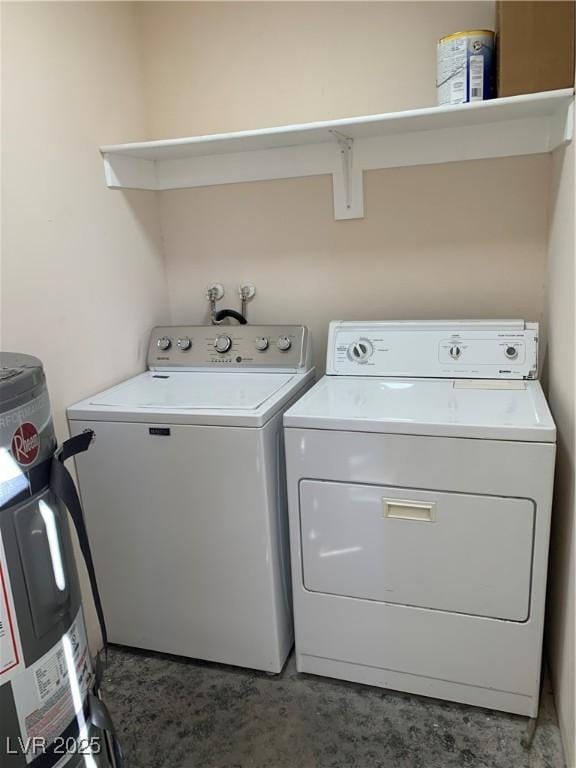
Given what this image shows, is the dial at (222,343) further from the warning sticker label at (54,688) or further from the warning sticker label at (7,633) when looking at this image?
the warning sticker label at (7,633)

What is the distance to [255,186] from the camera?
211cm

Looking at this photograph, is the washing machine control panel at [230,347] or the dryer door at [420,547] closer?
the dryer door at [420,547]

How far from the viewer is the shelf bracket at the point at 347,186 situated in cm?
196

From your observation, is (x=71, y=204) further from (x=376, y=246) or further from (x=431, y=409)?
(x=431, y=409)

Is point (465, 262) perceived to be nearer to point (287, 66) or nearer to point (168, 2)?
point (287, 66)

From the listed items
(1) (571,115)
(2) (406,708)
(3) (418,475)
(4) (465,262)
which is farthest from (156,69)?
(2) (406,708)

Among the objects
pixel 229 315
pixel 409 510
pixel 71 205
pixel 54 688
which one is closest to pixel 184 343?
pixel 229 315

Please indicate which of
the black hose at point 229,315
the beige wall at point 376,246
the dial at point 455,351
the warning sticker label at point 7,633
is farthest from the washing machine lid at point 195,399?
the warning sticker label at point 7,633

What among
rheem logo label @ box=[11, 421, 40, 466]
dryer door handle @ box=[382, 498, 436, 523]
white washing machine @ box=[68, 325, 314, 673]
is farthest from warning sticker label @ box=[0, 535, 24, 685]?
dryer door handle @ box=[382, 498, 436, 523]

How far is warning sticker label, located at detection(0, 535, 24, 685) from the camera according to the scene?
0.96 m

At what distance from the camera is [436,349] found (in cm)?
182

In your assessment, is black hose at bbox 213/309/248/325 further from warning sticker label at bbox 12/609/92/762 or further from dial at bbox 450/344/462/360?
warning sticker label at bbox 12/609/92/762

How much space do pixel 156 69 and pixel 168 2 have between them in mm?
219

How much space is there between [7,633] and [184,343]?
4.11 ft
